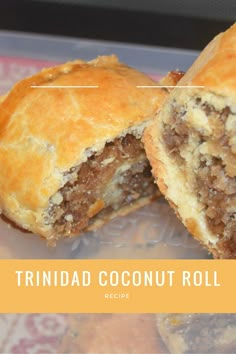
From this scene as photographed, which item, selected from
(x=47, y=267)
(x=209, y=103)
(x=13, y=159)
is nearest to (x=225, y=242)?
(x=209, y=103)

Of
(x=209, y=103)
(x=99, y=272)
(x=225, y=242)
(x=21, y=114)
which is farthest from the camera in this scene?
(x=21, y=114)

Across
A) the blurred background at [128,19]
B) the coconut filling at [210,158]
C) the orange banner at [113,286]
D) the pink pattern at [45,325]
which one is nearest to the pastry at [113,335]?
the pink pattern at [45,325]

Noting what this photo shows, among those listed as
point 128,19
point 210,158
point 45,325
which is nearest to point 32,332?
point 45,325

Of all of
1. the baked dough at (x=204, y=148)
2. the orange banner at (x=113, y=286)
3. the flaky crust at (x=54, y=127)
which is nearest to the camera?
the orange banner at (x=113, y=286)

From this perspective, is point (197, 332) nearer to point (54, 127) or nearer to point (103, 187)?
point (103, 187)

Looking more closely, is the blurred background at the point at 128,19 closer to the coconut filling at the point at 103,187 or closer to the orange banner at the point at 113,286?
the coconut filling at the point at 103,187

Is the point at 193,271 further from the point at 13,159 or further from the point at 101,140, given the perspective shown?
the point at 13,159
